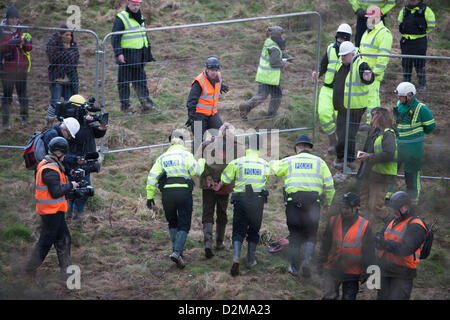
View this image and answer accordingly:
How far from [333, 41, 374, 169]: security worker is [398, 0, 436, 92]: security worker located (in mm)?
2273

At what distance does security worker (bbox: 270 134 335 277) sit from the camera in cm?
877

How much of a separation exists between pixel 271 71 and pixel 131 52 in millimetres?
2559

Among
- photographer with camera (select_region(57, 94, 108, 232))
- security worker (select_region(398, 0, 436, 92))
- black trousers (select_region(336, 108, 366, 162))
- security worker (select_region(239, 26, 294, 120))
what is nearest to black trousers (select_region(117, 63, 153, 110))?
security worker (select_region(239, 26, 294, 120))

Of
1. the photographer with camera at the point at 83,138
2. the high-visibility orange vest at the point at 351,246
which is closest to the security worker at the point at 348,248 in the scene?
the high-visibility orange vest at the point at 351,246

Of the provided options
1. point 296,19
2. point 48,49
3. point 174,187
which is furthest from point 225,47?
point 174,187

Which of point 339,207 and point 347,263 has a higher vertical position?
point 339,207

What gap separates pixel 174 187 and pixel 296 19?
18.5 ft

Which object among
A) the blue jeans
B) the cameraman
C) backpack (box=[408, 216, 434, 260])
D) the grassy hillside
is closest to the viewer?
backpack (box=[408, 216, 434, 260])

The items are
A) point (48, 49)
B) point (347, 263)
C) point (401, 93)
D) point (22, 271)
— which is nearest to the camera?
point (347, 263)

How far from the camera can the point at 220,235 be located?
31.4ft

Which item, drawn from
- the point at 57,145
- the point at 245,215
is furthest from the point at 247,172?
the point at 57,145

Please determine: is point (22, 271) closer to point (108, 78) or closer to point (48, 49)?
point (48, 49)

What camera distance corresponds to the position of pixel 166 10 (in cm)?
1758

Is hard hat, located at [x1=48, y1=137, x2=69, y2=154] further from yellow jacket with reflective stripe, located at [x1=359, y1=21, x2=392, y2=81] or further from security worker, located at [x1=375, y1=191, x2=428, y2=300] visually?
yellow jacket with reflective stripe, located at [x1=359, y1=21, x2=392, y2=81]
